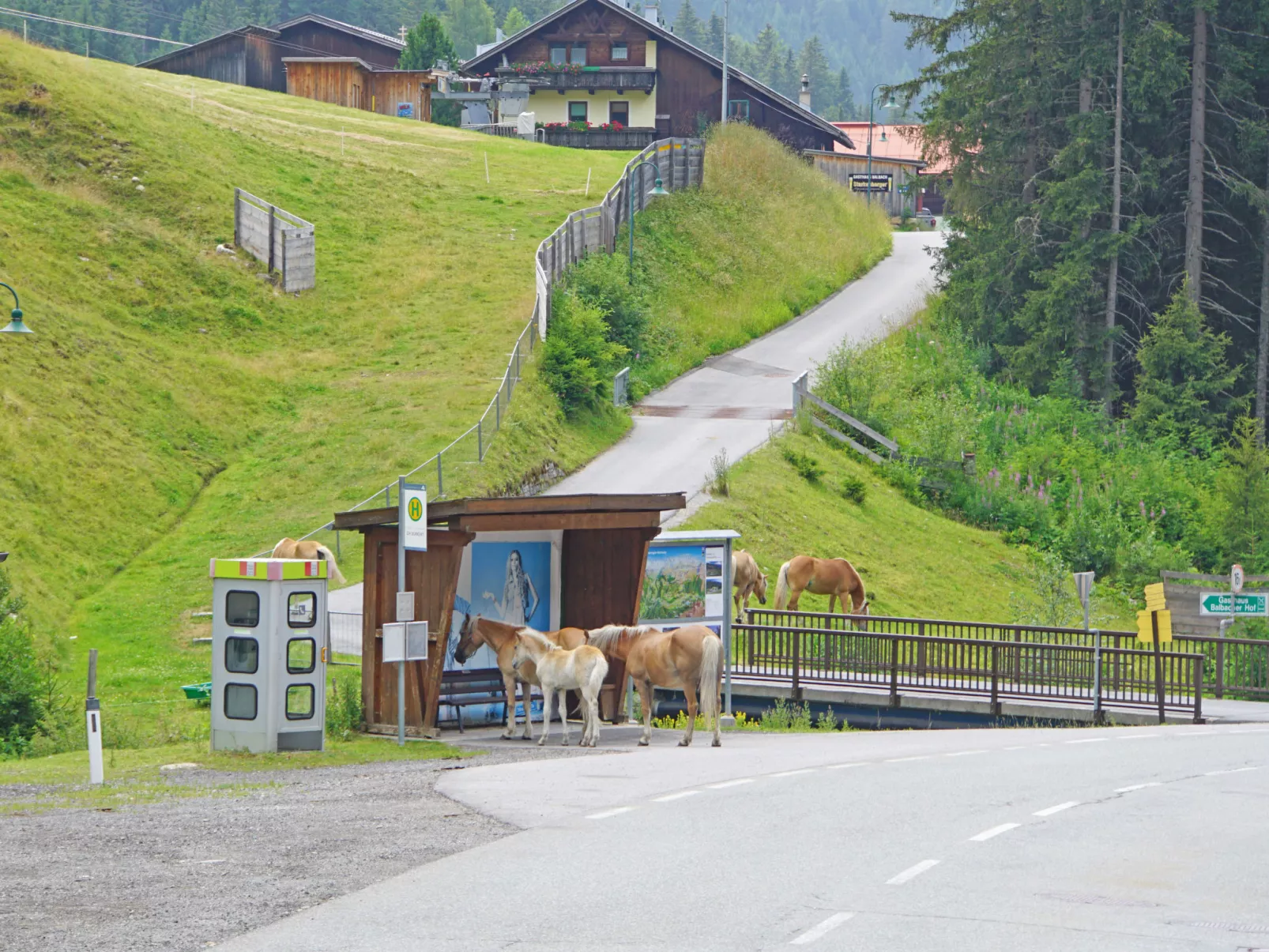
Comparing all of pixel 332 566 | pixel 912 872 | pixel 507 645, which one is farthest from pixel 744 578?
pixel 912 872

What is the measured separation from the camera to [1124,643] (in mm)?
29484

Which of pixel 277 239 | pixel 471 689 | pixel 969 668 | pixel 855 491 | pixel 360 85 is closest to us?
pixel 471 689

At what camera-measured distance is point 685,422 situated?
4647cm

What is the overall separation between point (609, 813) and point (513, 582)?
7.98 meters

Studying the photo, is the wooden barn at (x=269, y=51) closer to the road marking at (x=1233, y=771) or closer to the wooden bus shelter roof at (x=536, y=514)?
the wooden bus shelter roof at (x=536, y=514)

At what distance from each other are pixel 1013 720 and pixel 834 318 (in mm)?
40167

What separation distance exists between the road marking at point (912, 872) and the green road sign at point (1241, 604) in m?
20.4

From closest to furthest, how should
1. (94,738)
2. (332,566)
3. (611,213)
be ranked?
(94,738) < (332,566) < (611,213)

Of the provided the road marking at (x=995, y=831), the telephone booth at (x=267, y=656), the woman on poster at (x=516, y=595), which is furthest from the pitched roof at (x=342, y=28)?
the road marking at (x=995, y=831)

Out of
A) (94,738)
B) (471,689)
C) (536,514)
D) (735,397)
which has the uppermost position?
(735,397)

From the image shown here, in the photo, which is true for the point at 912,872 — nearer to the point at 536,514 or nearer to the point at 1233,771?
the point at 1233,771

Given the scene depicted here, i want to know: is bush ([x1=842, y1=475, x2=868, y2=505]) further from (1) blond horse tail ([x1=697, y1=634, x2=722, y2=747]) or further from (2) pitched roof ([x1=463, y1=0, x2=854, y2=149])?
(2) pitched roof ([x1=463, y1=0, x2=854, y2=149])

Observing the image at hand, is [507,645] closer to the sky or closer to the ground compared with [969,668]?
closer to the sky

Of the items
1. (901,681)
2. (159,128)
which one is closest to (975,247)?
(159,128)
